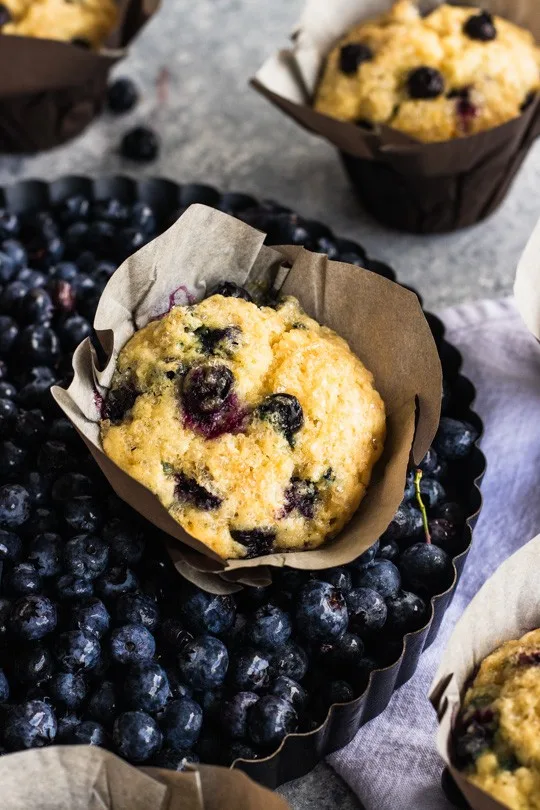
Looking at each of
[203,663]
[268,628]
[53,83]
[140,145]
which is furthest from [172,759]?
[140,145]

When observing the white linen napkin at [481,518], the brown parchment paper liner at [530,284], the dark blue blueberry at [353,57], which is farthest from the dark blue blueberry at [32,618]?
the dark blue blueberry at [353,57]

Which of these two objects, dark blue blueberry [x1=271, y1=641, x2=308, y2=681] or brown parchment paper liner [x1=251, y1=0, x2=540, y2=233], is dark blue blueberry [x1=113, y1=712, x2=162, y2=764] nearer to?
dark blue blueberry [x1=271, y1=641, x2=308, y2=681]

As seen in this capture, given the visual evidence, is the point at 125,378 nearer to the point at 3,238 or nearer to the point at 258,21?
the point at 3,238

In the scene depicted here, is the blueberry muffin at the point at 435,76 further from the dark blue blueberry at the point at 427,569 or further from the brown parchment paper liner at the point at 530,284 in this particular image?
the dark blue blueberry at the point at 427,569

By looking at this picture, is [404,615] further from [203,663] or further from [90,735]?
[90,735]

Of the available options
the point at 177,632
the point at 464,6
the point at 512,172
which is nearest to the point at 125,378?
the point at 177,632
